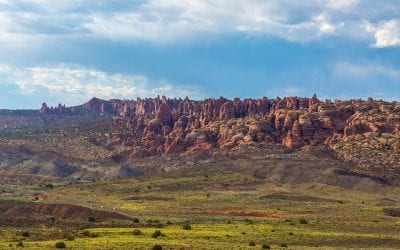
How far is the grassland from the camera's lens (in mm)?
58969

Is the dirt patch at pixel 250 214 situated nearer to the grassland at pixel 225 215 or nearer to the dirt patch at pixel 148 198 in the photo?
the grassland at pixel 225 215

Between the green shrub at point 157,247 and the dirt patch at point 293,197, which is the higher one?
the green shrub at point 157,247

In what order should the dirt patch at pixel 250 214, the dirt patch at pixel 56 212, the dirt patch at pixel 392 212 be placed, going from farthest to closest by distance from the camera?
the dirt patch at pixel 392 212 → the dirt patch at pixel 250 214 → the dirt patch at pixel 56 212

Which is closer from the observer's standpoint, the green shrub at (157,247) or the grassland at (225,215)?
the green shrub at (157,247)

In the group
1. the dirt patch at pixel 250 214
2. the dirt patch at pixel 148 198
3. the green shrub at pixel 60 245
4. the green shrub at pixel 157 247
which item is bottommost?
the dirt patch at pixel 148 198

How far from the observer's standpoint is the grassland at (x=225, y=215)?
59.0 meters

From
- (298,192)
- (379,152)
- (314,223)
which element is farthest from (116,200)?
(379,152)

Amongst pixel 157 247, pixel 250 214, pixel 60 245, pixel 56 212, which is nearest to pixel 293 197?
pixel 250 214

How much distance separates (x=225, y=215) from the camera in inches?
3920

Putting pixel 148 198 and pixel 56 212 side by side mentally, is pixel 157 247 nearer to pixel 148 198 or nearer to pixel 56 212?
pixel 56 212

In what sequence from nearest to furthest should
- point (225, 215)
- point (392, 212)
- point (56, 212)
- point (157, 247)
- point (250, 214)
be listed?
1. point (157, 247)
2. point (56, 212)
3. point (225, 215)
4. point (392, 212)
5. point (250, 214)

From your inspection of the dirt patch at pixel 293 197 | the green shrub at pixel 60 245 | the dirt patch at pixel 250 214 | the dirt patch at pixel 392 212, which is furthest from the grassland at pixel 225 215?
the dirt patch at pixel 392 212

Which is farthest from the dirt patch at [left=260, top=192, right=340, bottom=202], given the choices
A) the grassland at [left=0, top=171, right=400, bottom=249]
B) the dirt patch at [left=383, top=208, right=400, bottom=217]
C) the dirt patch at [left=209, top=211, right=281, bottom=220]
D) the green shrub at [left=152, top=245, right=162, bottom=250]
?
the green shrub at [left=152, top=245, right=162, bottom=250]

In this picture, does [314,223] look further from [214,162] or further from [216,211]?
[214,162]
